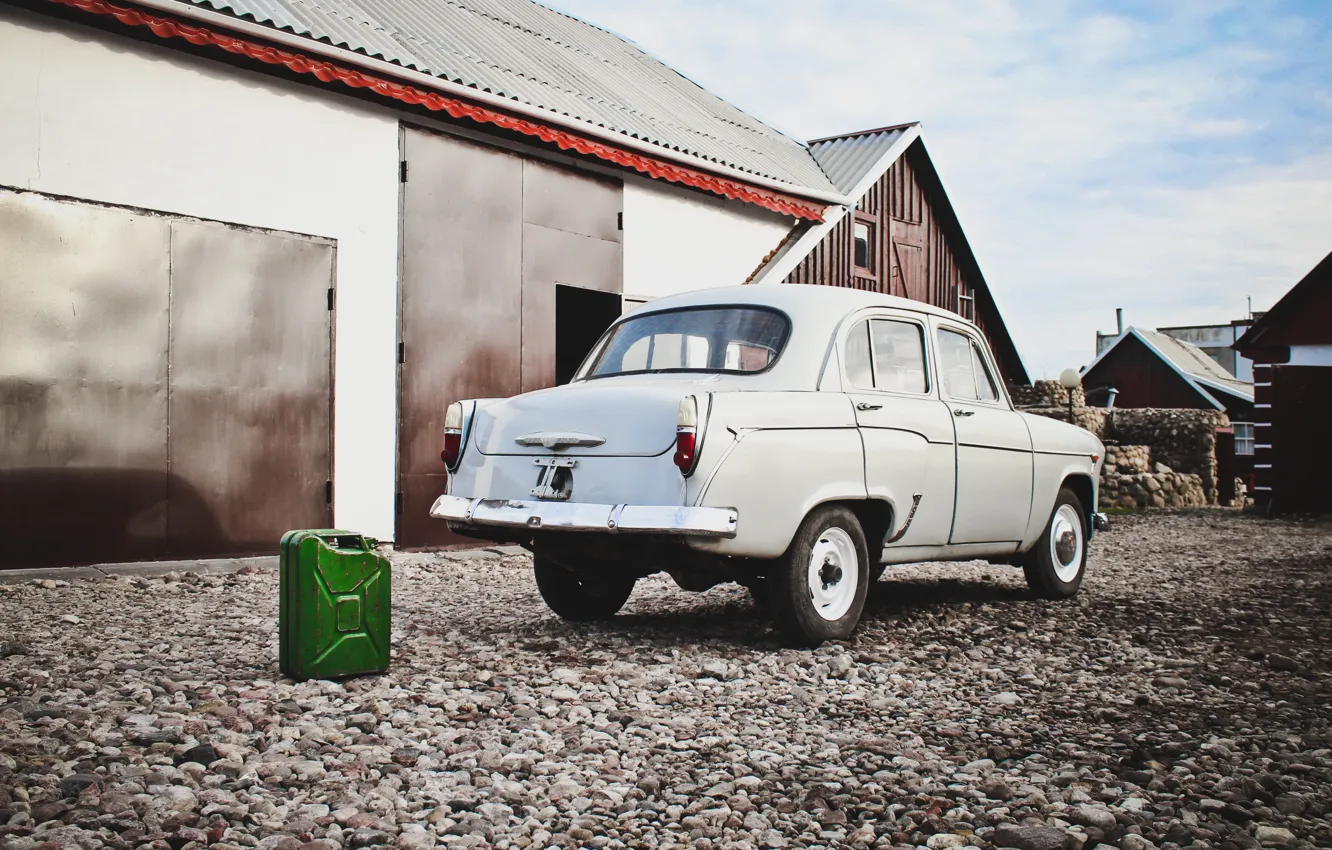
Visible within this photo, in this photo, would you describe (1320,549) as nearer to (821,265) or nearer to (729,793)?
(821,265)

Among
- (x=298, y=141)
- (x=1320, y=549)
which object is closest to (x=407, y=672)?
(x=298, y=141)

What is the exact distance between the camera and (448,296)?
9.73 metres

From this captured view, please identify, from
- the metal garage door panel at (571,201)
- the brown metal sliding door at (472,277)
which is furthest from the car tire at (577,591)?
the metal garage door panel at (571,201)

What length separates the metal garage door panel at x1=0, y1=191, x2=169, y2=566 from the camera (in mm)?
7008

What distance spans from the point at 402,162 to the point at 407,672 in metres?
5.88

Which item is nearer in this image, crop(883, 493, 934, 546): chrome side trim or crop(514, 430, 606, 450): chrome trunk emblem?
crop(514, 430, 606, 450): chrome trunk emblem

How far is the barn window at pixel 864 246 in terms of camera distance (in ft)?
50.2

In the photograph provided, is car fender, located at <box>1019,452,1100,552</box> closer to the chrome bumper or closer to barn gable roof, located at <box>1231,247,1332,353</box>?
the chrome bumper

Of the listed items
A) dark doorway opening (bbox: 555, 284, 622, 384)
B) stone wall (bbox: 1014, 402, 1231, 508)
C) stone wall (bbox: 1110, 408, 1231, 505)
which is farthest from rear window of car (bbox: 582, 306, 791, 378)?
stone wall (bbox: 1110, 408, 1231, 505)

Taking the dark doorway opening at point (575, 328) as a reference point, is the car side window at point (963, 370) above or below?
below

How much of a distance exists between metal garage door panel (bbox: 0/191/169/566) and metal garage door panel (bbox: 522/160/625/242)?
11.9ft

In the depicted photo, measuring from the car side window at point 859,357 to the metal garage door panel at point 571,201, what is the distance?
211 inches

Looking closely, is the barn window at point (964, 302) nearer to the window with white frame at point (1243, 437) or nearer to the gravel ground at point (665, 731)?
the gravel ground at point (665, 731)

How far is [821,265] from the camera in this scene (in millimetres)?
14266
